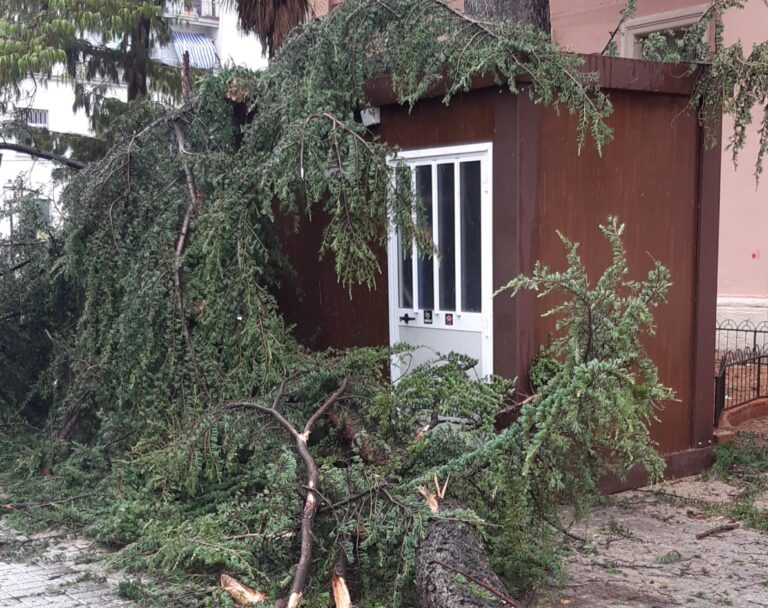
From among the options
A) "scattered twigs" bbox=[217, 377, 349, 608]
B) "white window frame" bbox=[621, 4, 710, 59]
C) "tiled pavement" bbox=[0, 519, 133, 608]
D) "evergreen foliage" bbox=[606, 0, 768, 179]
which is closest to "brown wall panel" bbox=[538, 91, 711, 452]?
"evergreen foliage" bbox=[606, 0, 768, 179]

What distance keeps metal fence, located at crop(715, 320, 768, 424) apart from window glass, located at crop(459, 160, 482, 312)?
306 centimetres

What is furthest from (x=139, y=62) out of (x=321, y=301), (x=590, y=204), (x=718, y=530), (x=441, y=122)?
(x=718, y=530)

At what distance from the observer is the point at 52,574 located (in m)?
5.39

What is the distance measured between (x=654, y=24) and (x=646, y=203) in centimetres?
833

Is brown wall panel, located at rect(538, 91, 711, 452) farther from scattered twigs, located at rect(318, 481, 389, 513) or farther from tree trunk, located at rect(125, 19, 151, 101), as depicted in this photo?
tree trunk, located at rect(125, 19, 151, 101)

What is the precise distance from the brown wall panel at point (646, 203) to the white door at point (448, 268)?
0.44 metres

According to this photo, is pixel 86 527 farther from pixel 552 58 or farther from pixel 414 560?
pixel 552 58

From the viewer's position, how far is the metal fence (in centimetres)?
881

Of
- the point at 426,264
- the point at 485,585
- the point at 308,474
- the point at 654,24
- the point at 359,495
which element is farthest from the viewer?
the point at 654,24

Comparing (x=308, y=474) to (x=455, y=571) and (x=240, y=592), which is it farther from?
(x=455, y=571)

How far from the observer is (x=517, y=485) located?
4.48 metres

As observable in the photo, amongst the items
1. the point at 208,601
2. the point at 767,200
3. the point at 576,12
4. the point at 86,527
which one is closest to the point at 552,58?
the point at 208,601

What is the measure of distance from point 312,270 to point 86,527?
3328 millimetres

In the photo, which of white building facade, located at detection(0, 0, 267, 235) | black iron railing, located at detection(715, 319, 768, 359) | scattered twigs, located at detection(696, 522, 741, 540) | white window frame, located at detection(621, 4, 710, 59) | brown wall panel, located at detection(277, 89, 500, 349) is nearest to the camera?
scattered twigs, located at detection(696, 522, 741, 540)
